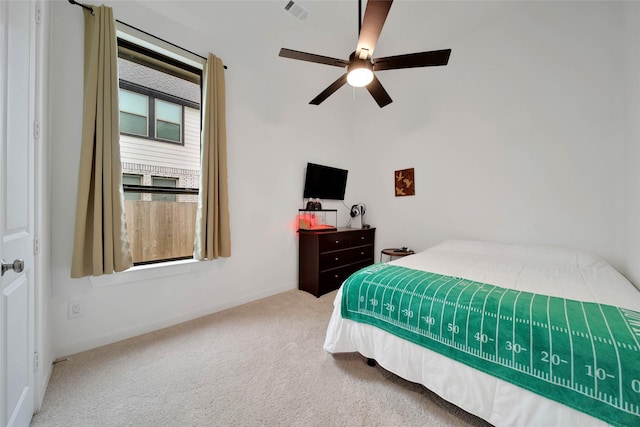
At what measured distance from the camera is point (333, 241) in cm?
309

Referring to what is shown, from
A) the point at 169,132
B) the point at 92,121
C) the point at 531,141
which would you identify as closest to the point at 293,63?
the point at 169,132

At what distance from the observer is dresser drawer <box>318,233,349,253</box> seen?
117 inches

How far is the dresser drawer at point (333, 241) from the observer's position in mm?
2965

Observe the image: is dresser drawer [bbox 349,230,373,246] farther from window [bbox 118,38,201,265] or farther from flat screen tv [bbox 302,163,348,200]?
window [bbox 118,38,201,265]

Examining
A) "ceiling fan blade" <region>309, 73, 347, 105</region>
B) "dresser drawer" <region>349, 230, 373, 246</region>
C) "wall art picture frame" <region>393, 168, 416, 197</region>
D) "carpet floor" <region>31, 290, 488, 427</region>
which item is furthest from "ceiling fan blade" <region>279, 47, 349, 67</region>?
"carpet floor" <region>31, 290, 488, 427</region>

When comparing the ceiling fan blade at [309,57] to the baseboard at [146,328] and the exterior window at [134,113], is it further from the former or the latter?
the baseboard at [146,328]

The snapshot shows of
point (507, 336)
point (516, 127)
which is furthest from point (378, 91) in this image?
point (507, 336)

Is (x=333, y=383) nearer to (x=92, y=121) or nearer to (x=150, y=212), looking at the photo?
(x=150, y=212)

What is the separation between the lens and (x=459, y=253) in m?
2.53

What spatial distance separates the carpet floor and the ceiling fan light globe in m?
2.16

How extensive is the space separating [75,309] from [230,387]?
141 cm

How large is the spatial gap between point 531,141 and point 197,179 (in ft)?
12.0

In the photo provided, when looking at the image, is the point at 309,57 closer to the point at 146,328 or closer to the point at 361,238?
the point at 361,238

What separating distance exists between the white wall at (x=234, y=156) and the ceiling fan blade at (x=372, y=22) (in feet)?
4.09
